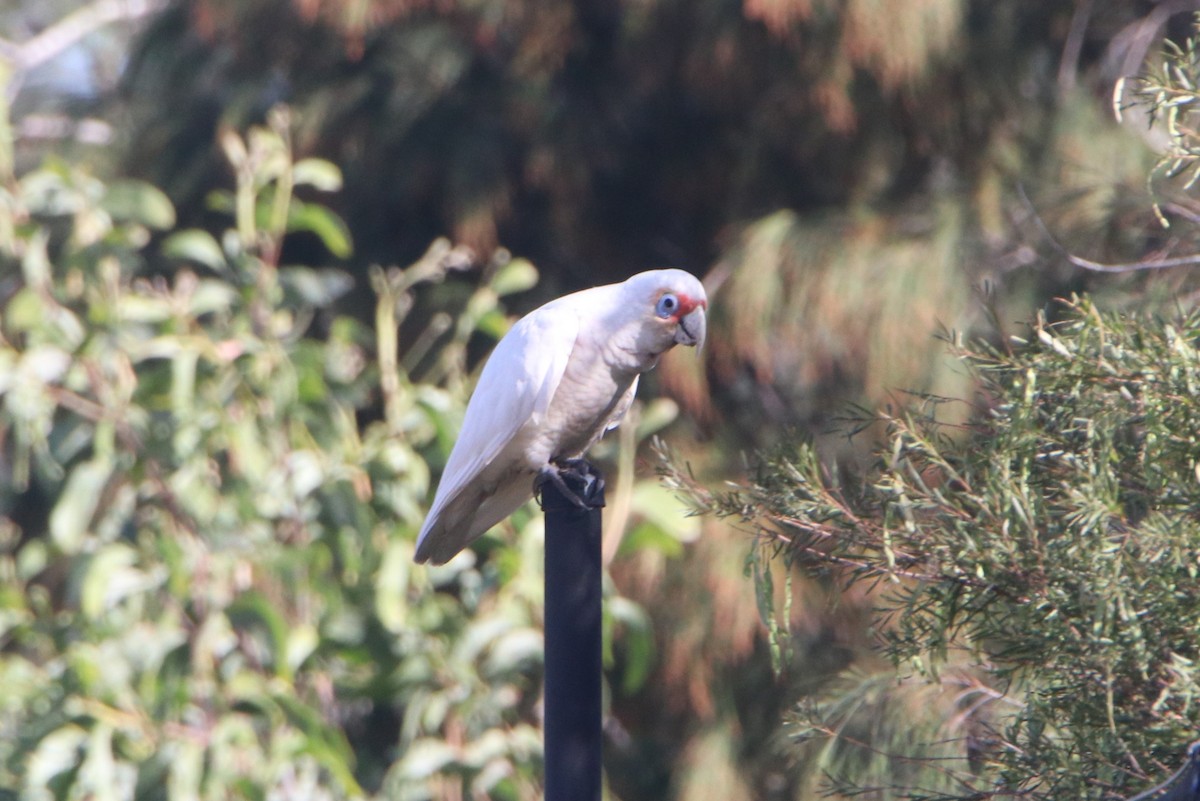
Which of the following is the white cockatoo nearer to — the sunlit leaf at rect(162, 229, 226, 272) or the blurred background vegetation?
the blurred background vegetation

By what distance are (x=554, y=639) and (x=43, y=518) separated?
3.12 meters

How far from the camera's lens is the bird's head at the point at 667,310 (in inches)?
69.1

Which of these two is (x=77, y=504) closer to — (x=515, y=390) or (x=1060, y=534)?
(x=515, y=390)

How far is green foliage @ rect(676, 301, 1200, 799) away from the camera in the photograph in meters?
1.08

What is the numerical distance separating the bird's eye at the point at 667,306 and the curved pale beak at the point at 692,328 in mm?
20

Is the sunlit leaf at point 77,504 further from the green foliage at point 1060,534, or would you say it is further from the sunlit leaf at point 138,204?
the green foliage at point 1060,534

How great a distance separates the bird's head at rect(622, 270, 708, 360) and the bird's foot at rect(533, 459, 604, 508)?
0.19 metres

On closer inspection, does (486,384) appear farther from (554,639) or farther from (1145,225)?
(1145,225)

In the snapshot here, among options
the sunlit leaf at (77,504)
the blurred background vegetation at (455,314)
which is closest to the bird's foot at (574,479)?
the blurred background vegetation at (455,314)

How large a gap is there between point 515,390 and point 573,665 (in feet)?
2.08

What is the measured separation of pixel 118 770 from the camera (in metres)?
2.46

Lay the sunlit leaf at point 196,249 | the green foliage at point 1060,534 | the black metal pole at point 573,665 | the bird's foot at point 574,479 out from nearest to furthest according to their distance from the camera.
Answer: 1. the green foliage at point 1060,534
2. the black metal pole at point 573,665
3. the bird's foot at point 574,479
4. the sunlit leaf at point 196,249

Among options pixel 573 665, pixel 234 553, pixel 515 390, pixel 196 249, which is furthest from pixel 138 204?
pixel 573 665

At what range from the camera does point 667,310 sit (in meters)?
1.76
